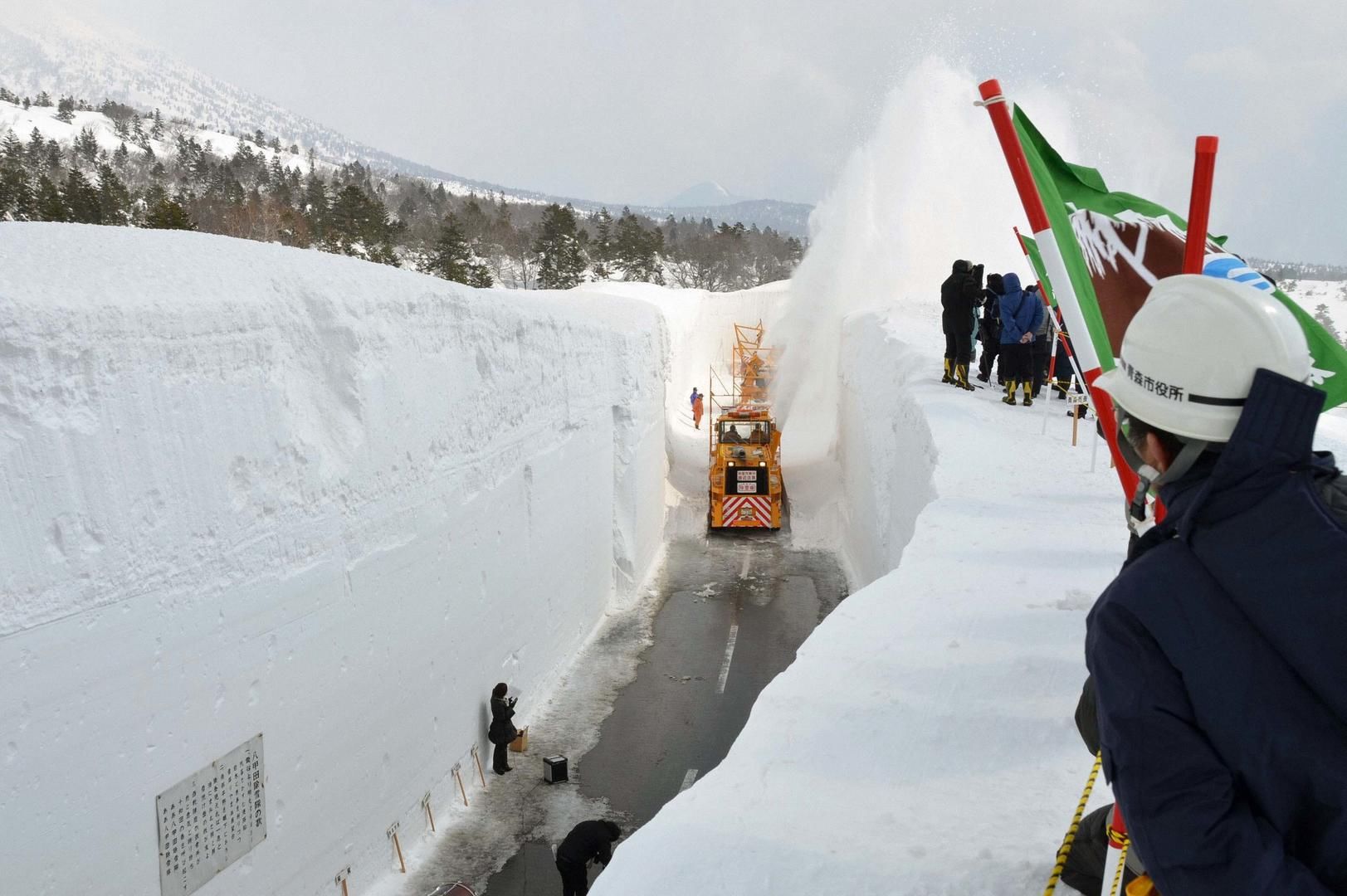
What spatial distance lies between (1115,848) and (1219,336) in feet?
4.82

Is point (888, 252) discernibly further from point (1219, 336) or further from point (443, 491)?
point (1219, 336)

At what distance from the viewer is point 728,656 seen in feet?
44.3

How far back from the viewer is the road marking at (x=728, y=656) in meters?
12.5

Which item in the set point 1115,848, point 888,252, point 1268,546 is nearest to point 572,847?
point 1115,848

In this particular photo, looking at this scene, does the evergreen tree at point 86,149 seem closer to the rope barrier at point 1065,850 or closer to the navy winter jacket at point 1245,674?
the rope barrier at point 1065,850

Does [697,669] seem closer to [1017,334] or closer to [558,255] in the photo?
[1017,334]

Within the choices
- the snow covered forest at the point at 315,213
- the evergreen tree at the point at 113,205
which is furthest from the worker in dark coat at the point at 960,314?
the evergreen tree at the point at 113,205

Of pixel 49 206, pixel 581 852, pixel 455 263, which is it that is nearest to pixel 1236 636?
pixel 581 852

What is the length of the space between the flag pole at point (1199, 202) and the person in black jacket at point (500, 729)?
8913mm

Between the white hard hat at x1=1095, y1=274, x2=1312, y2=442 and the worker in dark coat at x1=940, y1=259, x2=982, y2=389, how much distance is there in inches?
495

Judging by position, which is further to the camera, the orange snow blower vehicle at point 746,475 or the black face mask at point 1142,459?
the orange snow blower vehicle at point 746,475

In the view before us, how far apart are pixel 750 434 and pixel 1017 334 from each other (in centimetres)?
888

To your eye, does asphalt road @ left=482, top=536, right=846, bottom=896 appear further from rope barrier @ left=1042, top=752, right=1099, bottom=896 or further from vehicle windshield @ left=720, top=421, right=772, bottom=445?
rope barrier @ left=1042, top=752, right=1099, bottom=896

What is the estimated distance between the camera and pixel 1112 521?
25.2 feet
